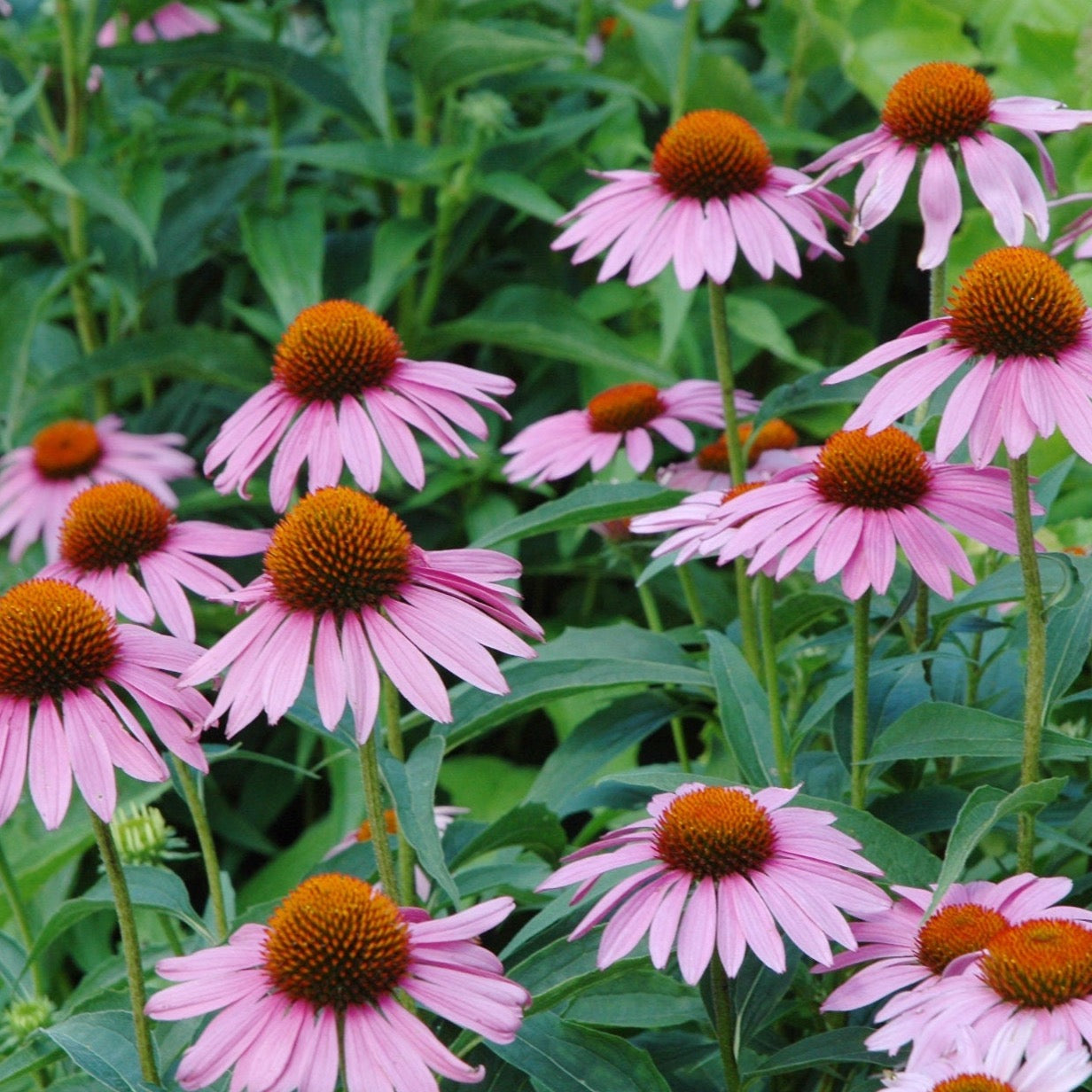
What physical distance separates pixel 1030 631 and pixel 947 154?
38cm

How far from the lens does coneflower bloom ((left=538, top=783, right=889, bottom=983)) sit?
0.83m

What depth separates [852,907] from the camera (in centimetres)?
85

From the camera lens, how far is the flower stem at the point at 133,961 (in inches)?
34.7

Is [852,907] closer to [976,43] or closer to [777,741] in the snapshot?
[777,741]

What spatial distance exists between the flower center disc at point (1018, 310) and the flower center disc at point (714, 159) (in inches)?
14.4

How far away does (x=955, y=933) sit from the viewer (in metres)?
0.86

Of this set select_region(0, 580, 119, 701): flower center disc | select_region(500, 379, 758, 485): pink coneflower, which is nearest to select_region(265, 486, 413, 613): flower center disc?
select_region(0, 580, 119, 701): flower center disc

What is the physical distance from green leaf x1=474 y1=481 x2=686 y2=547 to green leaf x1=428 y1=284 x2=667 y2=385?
27.8 inches

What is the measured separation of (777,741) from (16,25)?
1437 mm

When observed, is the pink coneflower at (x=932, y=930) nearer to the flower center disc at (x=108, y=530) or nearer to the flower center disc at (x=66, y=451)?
the flower center disc at (x=108, y=530)

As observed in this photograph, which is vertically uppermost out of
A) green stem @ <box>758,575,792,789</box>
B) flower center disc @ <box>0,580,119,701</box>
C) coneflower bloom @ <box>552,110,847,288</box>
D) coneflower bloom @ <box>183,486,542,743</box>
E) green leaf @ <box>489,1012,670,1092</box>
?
coneflower bloom @ <box>552,110,847,288</box>

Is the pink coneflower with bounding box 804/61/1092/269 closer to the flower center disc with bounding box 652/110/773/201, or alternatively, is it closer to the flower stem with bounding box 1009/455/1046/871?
the flower center disc with bounding box 652/110/773/201

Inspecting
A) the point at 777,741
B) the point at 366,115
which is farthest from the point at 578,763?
the point at 366,115

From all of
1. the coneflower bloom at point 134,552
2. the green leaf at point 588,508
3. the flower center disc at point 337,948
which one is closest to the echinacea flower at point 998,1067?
the flower center disc at point 337,948
